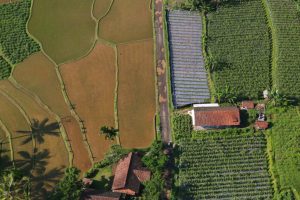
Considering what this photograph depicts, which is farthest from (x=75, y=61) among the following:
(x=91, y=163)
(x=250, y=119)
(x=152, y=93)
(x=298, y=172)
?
(x=298, y=172)

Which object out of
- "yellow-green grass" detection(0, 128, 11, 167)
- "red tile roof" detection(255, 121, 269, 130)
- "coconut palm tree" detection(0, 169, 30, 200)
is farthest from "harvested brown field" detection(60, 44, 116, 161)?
"red tile roof" detection(255, 121, 269, 130)

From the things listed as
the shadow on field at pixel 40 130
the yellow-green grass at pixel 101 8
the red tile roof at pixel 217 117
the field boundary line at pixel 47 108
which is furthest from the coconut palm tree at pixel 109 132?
the yellow-green grass at pixel 101 8

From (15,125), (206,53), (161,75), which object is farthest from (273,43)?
(15,125)

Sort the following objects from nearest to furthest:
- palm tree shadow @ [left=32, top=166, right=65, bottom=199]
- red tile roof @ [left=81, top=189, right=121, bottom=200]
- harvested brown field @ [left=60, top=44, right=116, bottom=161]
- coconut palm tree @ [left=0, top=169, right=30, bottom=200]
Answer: coconut palm tree @ [left=0, top=169, right=30, bottom=200]
red tile roof @ [left=81, top=189, right=121, bottom=200]
palm tree shadow @ [left=32, top=166, right=65, bottom=199]
harvested brown field @ [left=60, top=44, right=116, bottom=161]

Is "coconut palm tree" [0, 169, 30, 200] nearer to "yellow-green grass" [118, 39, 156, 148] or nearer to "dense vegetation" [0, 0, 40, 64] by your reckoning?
"yellow-green grass" [118, 39, 156, 148]

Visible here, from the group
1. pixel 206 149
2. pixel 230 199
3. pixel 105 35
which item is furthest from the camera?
pixel 105 35

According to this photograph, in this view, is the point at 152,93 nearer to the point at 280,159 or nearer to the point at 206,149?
the point at 206,149

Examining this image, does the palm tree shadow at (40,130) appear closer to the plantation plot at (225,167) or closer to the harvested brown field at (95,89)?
the harvested brown field at (95,89)
